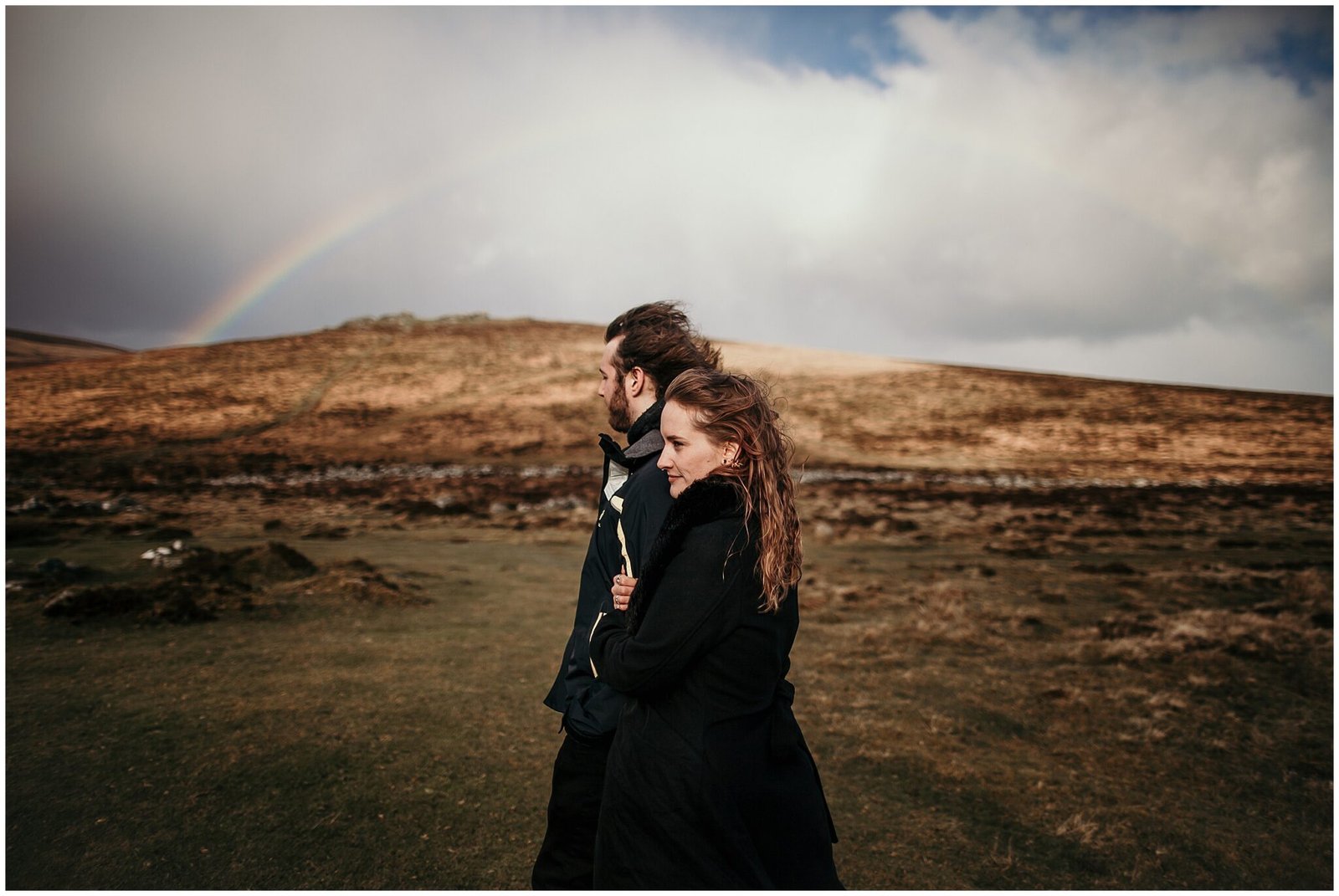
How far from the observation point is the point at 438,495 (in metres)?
29.0

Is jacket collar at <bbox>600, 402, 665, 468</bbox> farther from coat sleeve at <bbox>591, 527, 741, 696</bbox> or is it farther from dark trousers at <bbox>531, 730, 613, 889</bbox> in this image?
dark trousers at <bbox>531, 730, 613, 889</bbox>

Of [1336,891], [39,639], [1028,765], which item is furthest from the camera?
[39,639]

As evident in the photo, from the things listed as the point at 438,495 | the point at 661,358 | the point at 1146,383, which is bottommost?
the point at 438,495

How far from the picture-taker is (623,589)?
222 cm

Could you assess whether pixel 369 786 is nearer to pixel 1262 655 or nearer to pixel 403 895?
pixel 403 895

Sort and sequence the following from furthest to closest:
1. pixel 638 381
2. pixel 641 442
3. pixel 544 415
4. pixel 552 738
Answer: pixel 544 415 → pixel 552 738 → pixel 638 381 → pixel 641 442

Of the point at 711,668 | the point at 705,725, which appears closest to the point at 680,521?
the point at 711,668

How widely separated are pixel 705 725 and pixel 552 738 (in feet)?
14.6

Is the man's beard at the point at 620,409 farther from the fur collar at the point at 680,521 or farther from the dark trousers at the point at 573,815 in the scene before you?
the dark trousers at the point at 573,815

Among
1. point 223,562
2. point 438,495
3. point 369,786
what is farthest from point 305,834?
point 438,495

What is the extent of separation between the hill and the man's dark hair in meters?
33.4

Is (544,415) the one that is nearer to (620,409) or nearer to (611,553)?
(620,409)

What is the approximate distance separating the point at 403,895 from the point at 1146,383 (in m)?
72.4

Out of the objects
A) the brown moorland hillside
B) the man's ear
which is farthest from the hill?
the man's ear
